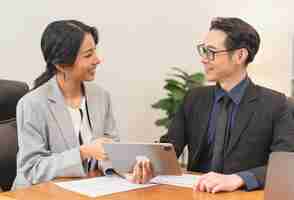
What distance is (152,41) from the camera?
14.4 feet

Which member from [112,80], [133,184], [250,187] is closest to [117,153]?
[133,184]

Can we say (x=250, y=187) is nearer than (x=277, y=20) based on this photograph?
Yes

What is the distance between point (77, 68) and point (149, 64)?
2130 millimetres

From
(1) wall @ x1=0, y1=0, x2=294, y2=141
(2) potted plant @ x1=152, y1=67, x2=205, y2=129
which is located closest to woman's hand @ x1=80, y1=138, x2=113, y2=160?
(1) wall @ x1=0, y1=0, x2=294, y2=141

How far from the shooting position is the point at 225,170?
6.76 feet

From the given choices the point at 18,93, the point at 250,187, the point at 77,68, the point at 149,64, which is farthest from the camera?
the point at 149,64

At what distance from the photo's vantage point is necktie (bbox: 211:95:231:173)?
6.80 feet

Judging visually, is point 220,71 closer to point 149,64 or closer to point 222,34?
point 222,34

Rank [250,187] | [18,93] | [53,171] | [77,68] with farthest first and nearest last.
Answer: [18,93]
[77,68]
[53,171]
[250,187]

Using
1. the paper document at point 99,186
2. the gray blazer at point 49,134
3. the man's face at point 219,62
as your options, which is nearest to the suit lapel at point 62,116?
the gray blazer at point 49,134

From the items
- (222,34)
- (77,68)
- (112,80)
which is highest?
(222,34)

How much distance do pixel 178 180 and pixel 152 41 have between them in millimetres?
2635

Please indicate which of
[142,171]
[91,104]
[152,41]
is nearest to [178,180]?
[142,171]

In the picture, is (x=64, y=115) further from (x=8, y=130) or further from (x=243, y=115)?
(x=243, y=115)
